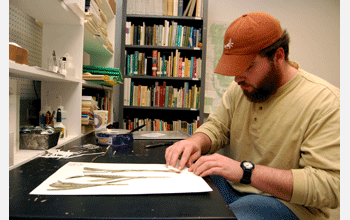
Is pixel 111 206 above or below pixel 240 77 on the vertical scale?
below

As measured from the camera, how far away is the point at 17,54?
0.73 meters

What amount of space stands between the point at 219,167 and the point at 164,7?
2.35 meters

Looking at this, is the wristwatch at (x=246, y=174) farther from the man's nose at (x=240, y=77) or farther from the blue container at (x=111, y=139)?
the blue container at (x=111, y=139)

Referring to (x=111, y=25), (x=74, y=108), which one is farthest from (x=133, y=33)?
(x=74, y=108)

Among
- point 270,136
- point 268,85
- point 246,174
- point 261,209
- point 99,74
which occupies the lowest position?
point 261,209

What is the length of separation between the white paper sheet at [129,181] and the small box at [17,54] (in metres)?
0.38

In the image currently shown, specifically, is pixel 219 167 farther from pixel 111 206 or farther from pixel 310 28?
pixel 310 28

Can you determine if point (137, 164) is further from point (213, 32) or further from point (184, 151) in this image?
point (213, 32)

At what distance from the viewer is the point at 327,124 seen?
79 cm

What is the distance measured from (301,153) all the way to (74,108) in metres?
1.18

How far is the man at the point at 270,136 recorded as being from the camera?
0.72 m

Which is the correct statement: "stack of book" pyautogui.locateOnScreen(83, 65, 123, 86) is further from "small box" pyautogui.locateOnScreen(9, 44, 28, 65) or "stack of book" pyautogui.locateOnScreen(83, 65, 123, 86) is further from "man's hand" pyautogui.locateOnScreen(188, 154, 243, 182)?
"man's hand" pyautogui.locateOnScreen(188, 154, 243, 182)

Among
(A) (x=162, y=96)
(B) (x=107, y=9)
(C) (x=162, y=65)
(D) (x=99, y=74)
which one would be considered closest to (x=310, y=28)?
(C) (x=162, y=65)

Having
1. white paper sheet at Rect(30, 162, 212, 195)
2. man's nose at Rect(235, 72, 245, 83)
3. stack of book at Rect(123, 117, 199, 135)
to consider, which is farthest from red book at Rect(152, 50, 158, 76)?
white paper sheet at Rect(30, 162, 212, 195)
